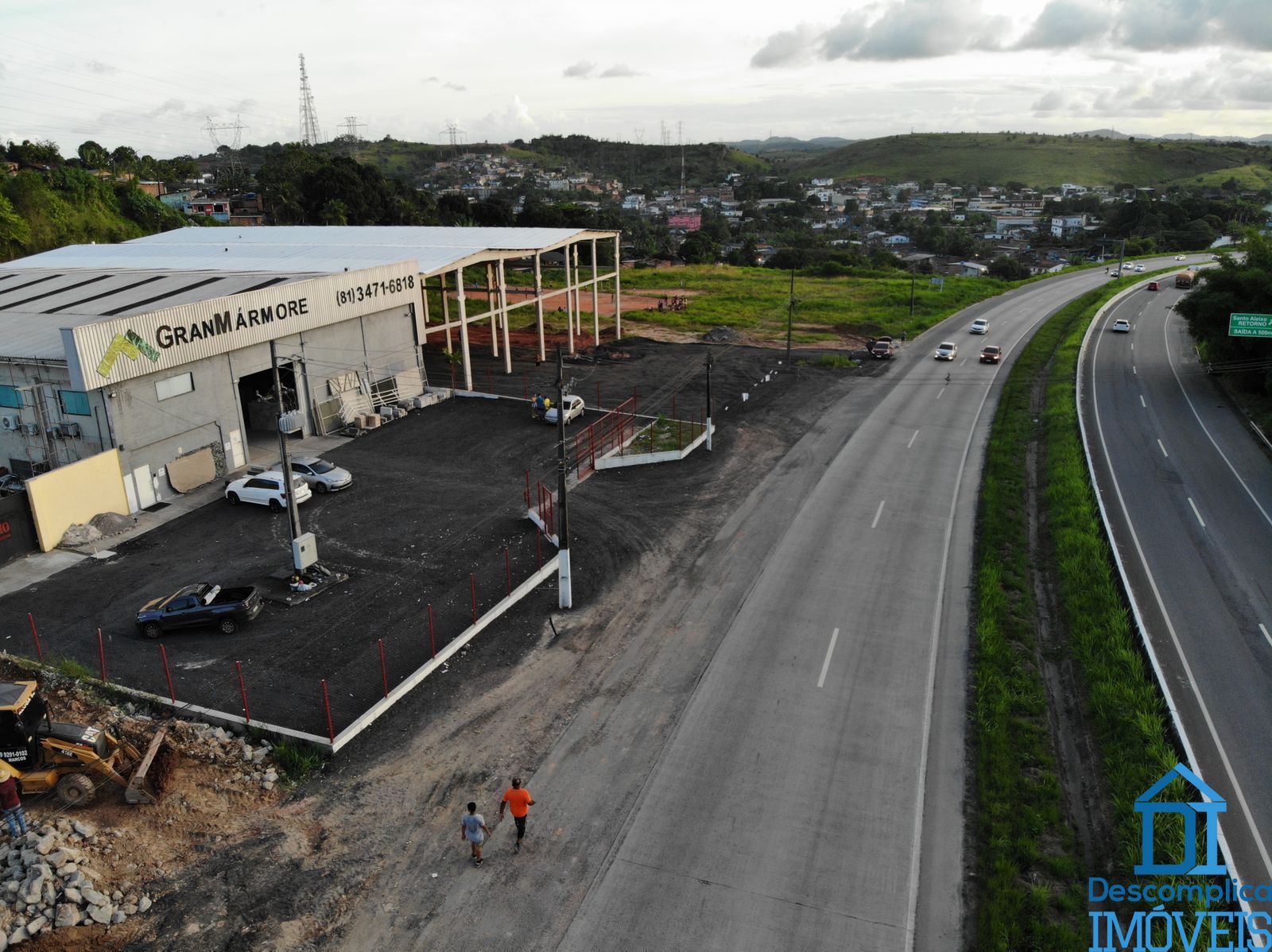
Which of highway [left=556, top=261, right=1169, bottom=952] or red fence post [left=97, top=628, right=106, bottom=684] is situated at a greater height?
red fence post [left=97, top=628, right=106, bottom=684]

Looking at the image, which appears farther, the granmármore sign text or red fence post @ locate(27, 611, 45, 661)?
the granmármore sign text

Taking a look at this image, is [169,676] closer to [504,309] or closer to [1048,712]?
[1048,712]

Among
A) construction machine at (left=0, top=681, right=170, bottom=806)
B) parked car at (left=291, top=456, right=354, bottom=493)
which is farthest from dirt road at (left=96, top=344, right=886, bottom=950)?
parked car at (left=291, top=456, right=354, bottom=493)

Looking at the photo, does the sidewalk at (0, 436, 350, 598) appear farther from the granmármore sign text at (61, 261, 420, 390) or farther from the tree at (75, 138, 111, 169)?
the tree at (75, 138, 111, 169)

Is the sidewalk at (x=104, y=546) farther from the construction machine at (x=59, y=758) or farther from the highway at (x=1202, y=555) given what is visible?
the highway at (x=1202, y=555)

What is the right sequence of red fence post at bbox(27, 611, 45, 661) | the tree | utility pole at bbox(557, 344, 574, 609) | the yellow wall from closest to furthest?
1. red fence post at bbox(27, 611, 45, 661)
2. utility pole at bbox(557, 344, 574, 609)
3. the yellow wall
4. the tree

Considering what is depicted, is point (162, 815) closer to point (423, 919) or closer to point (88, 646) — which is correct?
point (423, 919)
